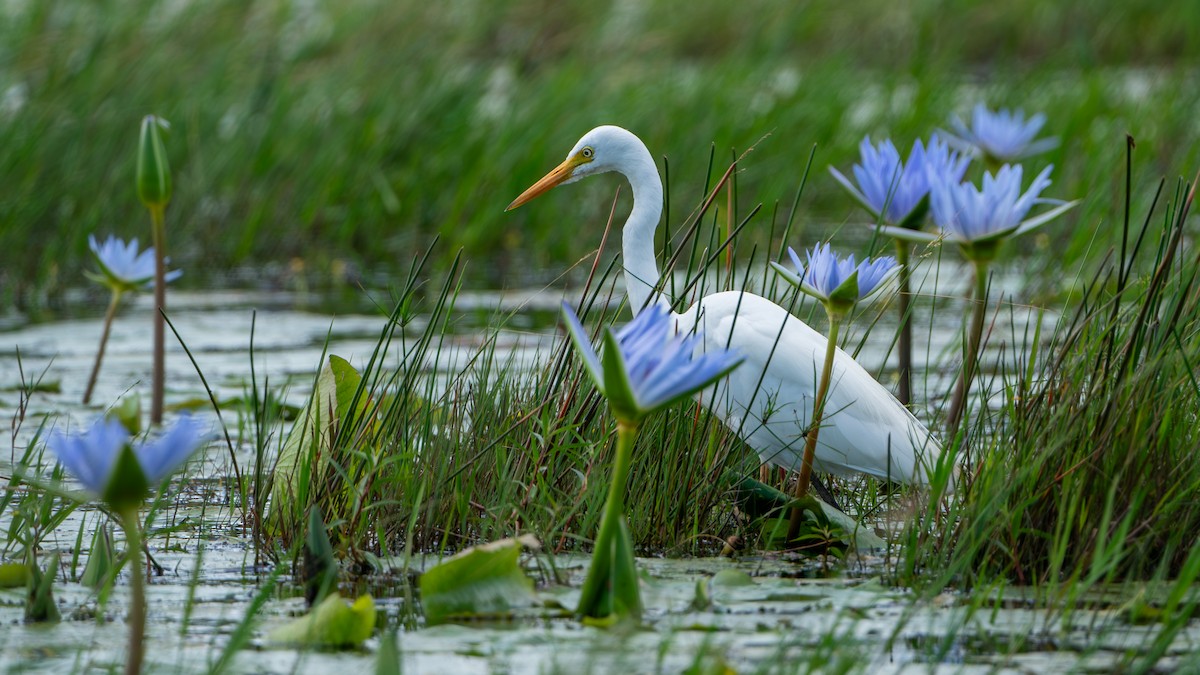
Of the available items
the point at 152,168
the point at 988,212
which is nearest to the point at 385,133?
the point at 152,168

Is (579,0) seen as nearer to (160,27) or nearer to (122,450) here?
(160,27)

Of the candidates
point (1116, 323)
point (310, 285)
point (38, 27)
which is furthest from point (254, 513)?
point (38, 27)

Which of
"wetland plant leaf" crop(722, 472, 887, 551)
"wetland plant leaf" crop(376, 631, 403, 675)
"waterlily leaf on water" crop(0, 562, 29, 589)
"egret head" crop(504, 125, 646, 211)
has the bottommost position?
"wetland plant leaf" crop(376, 631, 403, 675)

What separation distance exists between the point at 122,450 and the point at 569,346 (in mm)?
1392

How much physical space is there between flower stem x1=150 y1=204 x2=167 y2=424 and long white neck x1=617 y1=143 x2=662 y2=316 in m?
1.18

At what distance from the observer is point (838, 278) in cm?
242

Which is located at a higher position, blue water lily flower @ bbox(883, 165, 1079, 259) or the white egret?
blue water lily flower @ bbox(883, 165, 1079, 259)

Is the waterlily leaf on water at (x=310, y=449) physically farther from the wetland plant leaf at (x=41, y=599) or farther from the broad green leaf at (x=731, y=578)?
the broad green leaf at (x=731, y=578)

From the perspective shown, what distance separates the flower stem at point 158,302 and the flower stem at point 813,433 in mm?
1704

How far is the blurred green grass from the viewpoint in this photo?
20.2ft

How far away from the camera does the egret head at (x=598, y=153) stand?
3.28 meters

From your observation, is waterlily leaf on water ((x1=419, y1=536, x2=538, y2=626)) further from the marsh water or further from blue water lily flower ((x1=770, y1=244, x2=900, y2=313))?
blue water lily flower ((x1=770, y1=244, x2=900, y2=313))

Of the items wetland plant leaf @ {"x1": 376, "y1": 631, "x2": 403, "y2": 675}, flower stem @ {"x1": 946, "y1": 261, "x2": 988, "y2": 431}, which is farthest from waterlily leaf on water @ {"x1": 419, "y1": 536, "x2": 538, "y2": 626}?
flower stem @ {"x1": 946, "y1": 261, "x2": 988, "y2": 431}

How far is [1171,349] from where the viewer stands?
2451 millimetres
